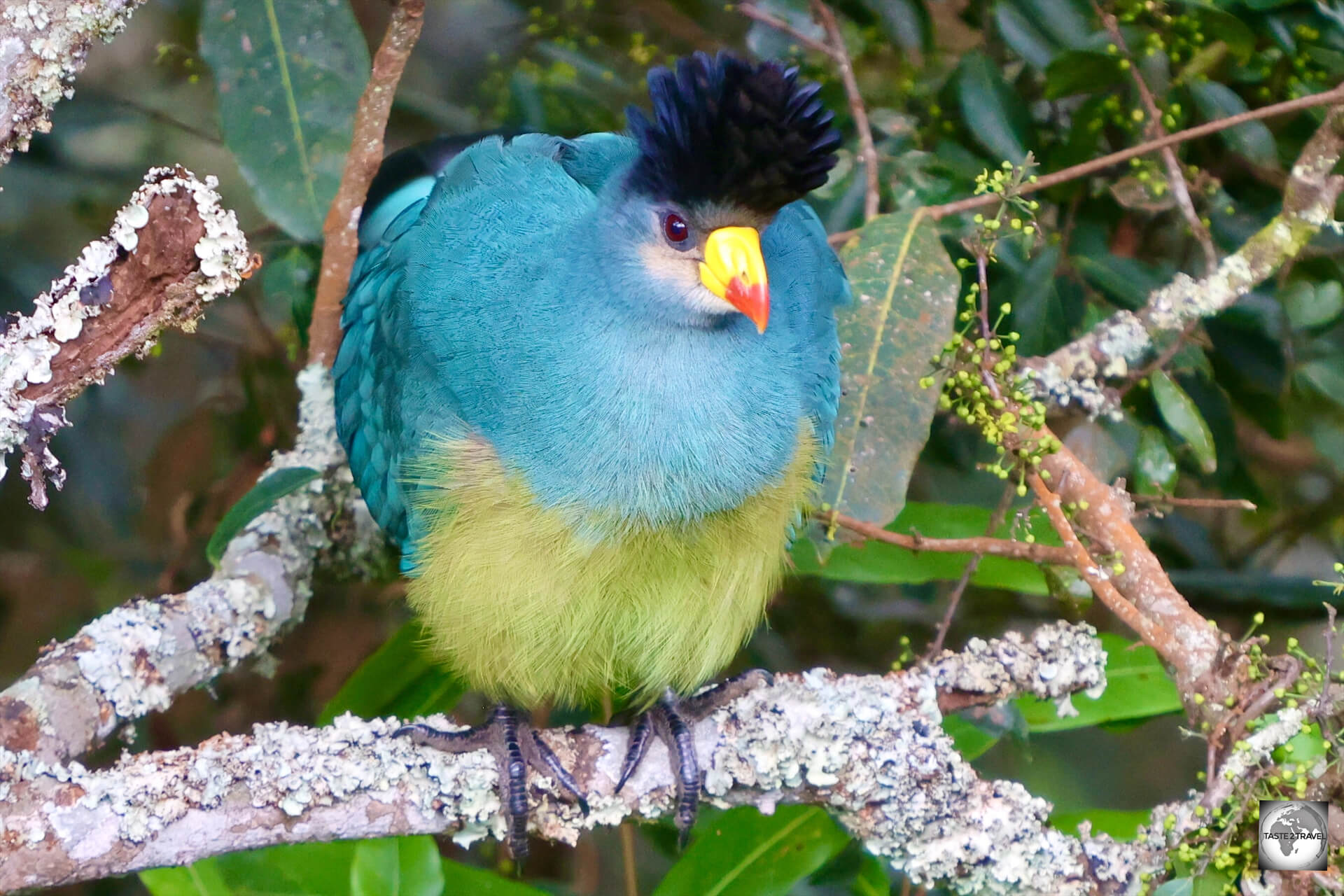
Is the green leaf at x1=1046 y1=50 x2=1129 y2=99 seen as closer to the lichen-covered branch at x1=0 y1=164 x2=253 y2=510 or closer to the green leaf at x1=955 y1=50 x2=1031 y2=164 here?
the green leaf at x1=955 y1=50 x2=1031 y2=164

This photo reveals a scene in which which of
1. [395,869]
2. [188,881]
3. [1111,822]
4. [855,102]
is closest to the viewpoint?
[395,869]

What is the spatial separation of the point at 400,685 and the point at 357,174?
0.93m

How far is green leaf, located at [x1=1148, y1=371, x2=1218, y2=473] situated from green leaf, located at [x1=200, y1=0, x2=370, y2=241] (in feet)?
4.77

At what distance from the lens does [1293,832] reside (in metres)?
1.51

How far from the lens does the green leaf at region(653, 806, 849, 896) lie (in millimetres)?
1898

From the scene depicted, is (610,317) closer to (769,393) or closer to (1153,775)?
(769,393)

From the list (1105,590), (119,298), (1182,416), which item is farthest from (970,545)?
(119,298)

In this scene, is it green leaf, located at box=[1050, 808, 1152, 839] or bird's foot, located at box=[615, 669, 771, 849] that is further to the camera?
green leaf, located at box=[1050, 808, 1152, 839]

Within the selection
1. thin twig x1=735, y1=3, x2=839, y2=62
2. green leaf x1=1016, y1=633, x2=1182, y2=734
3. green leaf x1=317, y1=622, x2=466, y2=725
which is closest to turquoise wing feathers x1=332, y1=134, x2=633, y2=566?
green leaf x1=317, y1=622, x2=466, y2=725

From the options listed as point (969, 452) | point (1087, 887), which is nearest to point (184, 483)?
point (969, 452)

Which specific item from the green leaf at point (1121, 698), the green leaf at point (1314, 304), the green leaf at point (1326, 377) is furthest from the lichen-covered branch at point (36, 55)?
the green leaf at point (1326, 377)

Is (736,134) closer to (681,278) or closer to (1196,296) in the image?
(681,278)

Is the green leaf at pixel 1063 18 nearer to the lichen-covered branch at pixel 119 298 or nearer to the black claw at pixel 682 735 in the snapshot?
the black claw at pixel 682 735

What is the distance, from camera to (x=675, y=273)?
5.87 feet
